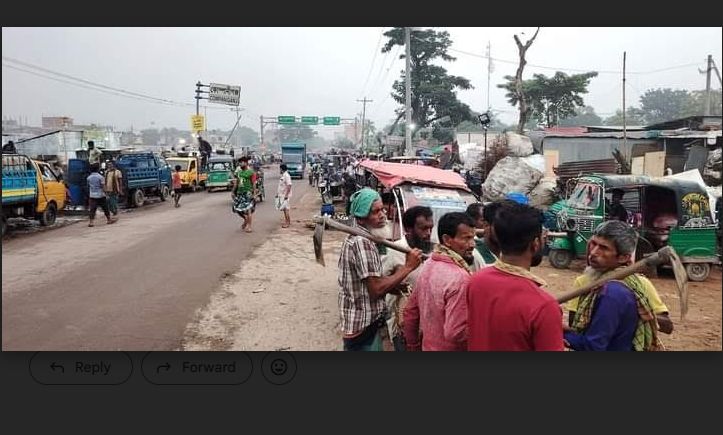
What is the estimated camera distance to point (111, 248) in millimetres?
6133

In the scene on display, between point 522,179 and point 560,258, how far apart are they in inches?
152

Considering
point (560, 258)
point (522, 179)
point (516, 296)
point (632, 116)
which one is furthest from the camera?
point (522, 179)

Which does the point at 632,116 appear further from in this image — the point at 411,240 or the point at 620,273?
the point at 620,273

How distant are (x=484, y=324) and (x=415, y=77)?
11.1 meters

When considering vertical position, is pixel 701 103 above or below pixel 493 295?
above

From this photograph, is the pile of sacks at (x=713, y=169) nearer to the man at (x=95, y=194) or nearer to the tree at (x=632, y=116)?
the tree at (x=632, y=116)

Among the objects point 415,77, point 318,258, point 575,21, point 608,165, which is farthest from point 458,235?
point 415,77

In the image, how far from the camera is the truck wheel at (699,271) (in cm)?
248

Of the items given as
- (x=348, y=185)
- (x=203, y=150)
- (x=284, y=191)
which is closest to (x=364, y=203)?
(x=284, y=191)

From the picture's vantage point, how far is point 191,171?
1870 cm

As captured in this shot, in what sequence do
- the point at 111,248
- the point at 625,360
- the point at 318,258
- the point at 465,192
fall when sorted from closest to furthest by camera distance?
1. the point at 625,360
2. the point at 318,258
3. the point at 465,192
4. the point at 111,248

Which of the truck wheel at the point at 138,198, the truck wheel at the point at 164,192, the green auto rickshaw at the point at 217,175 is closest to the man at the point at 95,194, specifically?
the truck wheel at the point at 138,198

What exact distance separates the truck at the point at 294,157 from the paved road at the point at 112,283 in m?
19.9

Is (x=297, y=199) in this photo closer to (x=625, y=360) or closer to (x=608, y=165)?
(x=608, y=165)
